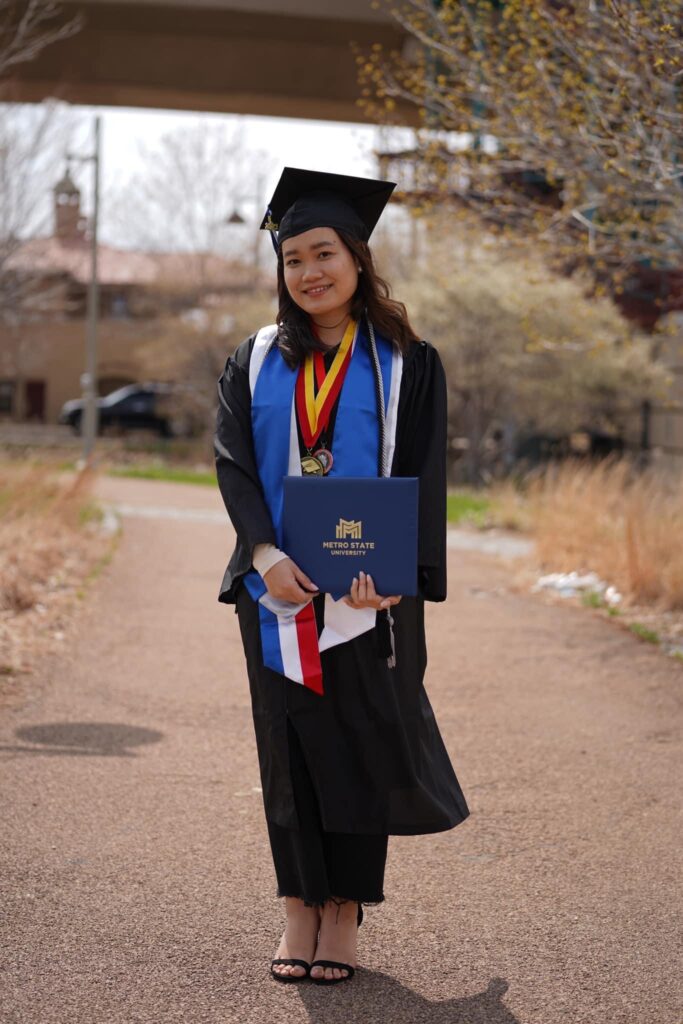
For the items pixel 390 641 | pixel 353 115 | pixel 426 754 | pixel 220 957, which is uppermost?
pixel 353 115

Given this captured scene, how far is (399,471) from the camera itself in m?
3.82

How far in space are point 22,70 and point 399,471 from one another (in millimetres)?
14336

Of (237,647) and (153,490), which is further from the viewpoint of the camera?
(153,490)

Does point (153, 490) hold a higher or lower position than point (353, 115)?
lower

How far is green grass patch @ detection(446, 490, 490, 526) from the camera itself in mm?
17688

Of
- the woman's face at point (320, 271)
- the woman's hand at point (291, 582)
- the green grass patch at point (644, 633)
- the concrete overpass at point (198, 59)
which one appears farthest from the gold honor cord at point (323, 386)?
the concrete overpass at point (198, 59)

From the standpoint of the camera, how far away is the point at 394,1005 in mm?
3617

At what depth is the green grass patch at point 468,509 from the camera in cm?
1769

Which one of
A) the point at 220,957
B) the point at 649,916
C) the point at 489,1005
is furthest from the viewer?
the point at 649,916

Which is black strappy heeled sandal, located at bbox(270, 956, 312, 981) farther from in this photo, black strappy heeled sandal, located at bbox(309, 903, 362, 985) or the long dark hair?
the long dark hair

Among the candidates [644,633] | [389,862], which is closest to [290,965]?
[389,862]

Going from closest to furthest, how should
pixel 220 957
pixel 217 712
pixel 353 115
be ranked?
pixel 220 957, pixel 217 712, pixel 353 115

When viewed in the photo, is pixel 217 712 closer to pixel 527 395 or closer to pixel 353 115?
pixel 353 115

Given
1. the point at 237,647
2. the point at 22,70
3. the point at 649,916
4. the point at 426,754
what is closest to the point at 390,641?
the point at 426,754
